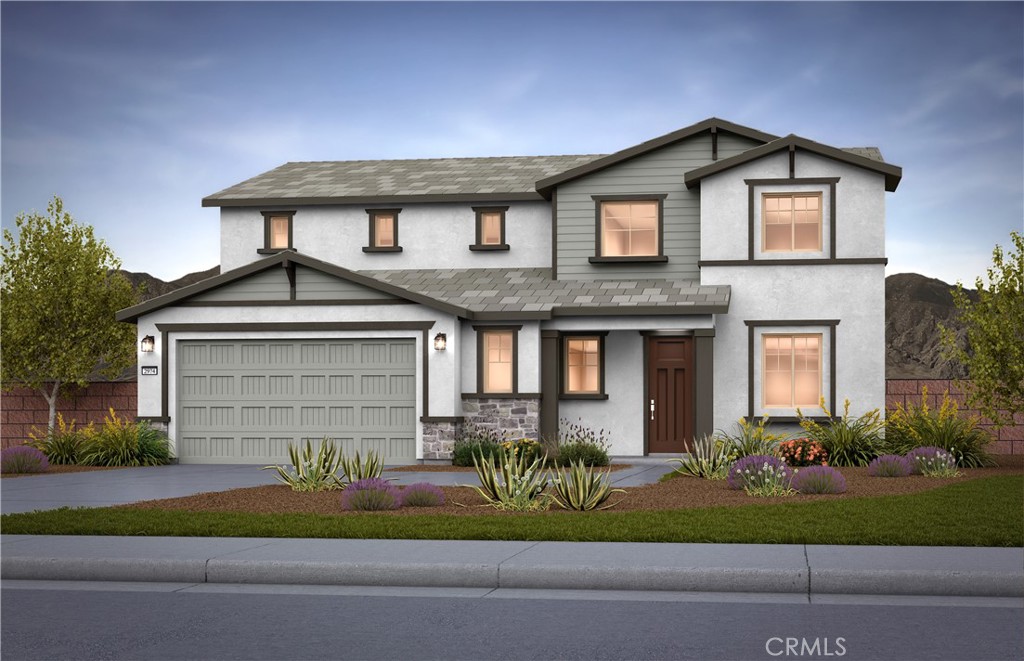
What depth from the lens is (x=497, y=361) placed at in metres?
24.8

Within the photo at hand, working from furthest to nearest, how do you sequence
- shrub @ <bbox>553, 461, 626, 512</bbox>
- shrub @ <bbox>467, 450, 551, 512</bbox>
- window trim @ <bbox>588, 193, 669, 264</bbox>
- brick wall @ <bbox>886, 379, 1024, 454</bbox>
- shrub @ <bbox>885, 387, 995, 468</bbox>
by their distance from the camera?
1. window trim @ <bbox>588, 193, 669, 264</bbox>
2. brick wall @ <bbox>886, 379, 1024, 454</bbox>
3. shrub @ <bbox>885, 387, 995, 468</bbox>
4. shrub @ <bbox>467, 450, 551, 512</bbox>
5. shrub @ <bbox>553, 461, 626, 512</bbox>

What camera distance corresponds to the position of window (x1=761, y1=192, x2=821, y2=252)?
24562mm

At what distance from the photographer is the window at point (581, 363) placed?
25328 millimetres

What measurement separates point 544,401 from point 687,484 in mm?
7179

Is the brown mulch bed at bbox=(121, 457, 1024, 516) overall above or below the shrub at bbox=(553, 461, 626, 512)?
below

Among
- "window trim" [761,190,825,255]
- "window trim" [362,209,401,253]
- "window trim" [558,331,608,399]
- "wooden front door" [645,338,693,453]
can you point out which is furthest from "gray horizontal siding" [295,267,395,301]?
"window trim" [761,190,825,255]

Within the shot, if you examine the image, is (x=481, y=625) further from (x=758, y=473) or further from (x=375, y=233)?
(x=375, y=233)

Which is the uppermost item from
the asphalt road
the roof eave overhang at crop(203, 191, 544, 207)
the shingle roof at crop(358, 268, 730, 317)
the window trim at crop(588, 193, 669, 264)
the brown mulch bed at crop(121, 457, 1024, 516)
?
the roof eave overhang at crop(203, 191, 544, 207)

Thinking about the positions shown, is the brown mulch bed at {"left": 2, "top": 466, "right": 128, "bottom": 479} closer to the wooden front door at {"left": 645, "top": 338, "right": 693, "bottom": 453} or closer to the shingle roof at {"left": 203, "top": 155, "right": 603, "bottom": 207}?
the shingle roof at {"left": 203, "top": 155, "right": 603, "bottom": 207}

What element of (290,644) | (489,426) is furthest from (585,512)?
(489,426)

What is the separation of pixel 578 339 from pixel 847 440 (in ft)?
21.1

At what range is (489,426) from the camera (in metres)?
24.5

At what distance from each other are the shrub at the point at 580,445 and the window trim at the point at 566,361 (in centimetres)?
56

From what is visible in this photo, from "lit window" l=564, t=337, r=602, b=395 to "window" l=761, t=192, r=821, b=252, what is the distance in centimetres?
427
